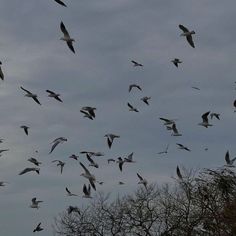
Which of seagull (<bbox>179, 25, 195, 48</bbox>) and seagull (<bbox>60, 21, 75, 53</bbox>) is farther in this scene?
seagull (<bbox>179, 25, 195, 48</bbox>)

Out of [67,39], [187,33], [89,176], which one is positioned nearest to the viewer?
[67,39]

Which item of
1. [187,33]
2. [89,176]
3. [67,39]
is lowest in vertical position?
[89,176]

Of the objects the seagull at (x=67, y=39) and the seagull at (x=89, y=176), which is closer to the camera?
the seagull at (x=67, y=39)

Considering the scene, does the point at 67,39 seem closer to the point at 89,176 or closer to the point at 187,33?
the point at 187,33

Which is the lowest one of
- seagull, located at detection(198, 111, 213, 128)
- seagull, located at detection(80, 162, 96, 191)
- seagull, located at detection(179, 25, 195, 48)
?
seagull, located at detection(80, 162, 96, 191)

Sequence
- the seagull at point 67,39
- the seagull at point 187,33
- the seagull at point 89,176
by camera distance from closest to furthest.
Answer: the seagull at point 67,39
the seagull at point 187,33
the seagull at point 89,176

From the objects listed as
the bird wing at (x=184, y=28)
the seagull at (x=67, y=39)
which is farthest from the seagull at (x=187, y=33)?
the seagull at (x=67, y=39)

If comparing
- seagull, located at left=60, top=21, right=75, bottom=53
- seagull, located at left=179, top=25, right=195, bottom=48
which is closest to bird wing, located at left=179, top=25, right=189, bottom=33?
seagull, located at left=179, top=25, right=195, bottom=48

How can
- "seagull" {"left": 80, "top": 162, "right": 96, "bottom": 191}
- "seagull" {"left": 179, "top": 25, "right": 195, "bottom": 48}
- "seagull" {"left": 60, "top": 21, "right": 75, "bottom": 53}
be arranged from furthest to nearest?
1. "seagull" {"left": 80, "top": 162, "right": 96, "bottom": 191}
2. "seagull" {"left": 179, "top": 25, "right": 195, "bottom": 48}
3. "seagull" {"left": 60, "top": 21, "right": 75, "bottom": 53}

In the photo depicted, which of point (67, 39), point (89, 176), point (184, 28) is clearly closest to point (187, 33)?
point (184, 28)

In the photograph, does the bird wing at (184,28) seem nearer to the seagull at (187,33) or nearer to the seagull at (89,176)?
the seagull at (187,33)

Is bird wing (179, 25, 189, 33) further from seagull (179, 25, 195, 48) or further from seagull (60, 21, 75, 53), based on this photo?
seagull (60, 21, 75, 53)

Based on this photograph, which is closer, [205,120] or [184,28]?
[184,28]

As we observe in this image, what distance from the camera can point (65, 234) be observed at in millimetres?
53688
